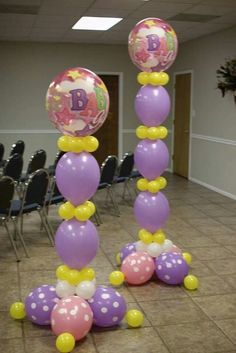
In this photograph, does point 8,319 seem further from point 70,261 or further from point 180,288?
point 180,288

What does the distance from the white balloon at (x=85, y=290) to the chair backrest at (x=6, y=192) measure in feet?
4.84

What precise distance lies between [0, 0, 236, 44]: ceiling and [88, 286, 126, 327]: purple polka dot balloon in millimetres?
3660

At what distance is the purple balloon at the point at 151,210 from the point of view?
→ 4.04m

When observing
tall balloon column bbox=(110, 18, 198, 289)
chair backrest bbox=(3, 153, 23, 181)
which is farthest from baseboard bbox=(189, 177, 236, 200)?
tall balloon column bbox=(110, 18, 198, 289)

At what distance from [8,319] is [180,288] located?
4.60 feet

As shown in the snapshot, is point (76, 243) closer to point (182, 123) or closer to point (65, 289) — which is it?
point (65, 289)

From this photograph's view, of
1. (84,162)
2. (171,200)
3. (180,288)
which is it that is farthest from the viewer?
(171,200)

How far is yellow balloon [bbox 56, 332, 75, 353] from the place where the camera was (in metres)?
2.86

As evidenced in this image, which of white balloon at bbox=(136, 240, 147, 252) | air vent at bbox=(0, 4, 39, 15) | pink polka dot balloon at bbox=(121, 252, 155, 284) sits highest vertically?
air vent at bbox=(0, 4, 39, 15)

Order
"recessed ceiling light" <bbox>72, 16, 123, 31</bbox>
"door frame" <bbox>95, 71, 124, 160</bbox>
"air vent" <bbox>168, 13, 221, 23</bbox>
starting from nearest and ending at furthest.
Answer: "air vent" <bbox>168, 13, 221, 23</bbox> < "recessed ceiling light" <bbox>72, 16, 123, 31</bbox> < "door frame" <bbox>95, 71, 124, 160</bbox>

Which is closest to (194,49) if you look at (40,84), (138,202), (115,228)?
(40,84)

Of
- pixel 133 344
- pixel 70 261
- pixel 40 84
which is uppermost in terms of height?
pixel 40 84

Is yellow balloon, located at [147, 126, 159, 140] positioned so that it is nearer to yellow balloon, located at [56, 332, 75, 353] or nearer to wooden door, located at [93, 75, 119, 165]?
yellow balloon, located at [56, 332, 75, 353]

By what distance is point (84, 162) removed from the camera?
2.99 meters
